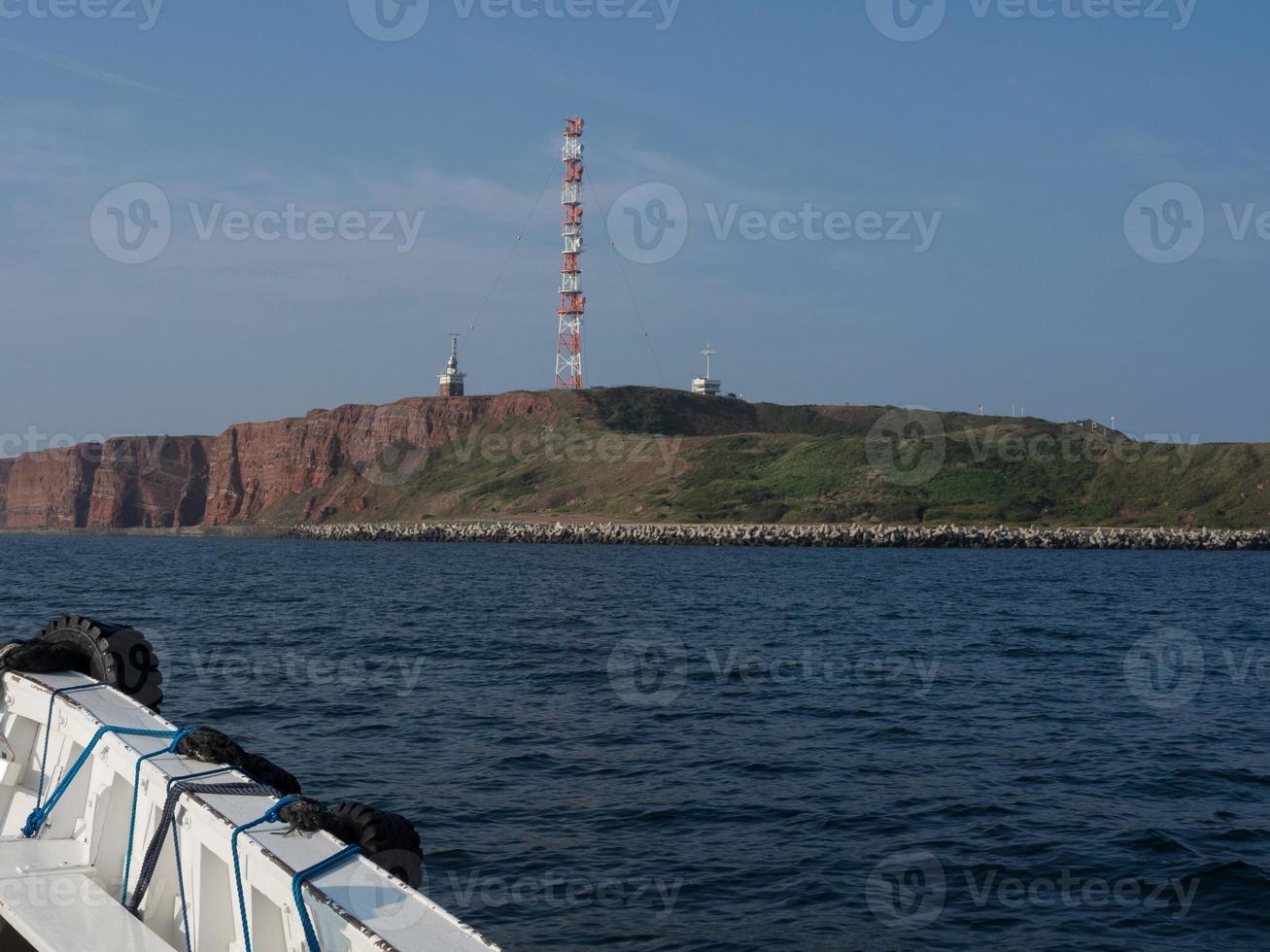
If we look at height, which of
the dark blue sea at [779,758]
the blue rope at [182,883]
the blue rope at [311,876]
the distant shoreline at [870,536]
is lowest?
the dark blue sea at [779,758]

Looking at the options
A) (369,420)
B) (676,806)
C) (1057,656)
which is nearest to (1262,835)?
(676,806)

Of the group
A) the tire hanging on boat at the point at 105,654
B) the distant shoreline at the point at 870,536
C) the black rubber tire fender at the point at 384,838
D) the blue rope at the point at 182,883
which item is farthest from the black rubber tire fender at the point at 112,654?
the distant shoreline at the point at 870,536

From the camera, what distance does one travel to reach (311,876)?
5.77 metres

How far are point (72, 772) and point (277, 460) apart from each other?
16887 centimetres

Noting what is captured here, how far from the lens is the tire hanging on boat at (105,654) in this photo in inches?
378

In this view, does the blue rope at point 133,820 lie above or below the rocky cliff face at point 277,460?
below

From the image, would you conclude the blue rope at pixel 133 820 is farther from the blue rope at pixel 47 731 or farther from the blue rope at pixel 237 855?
the blue rope at pixel 47 731

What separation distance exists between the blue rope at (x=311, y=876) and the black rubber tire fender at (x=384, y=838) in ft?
2.18

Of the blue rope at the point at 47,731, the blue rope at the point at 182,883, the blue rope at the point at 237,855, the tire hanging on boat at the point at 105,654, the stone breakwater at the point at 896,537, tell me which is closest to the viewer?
the blue rope at the point at 237,855

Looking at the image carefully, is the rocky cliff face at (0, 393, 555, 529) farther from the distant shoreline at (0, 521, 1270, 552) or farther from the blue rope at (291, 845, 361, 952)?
the blue rope at (291, 845, 361, 952)

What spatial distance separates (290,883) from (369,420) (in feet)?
544

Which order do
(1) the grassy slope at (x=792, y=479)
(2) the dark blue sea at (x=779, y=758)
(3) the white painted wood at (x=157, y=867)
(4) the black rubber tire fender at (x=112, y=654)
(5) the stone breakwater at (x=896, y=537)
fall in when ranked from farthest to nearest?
(1) the grassy slope at (x=792, y=479) < (5) the stone breakwater at (x=896, y=537) < (2) the dark blue sea at (x=779, y=758) < (4) the black rubber tire fender at (x=112, y=654) < (3) the white painted wood at (x=157, y=867)

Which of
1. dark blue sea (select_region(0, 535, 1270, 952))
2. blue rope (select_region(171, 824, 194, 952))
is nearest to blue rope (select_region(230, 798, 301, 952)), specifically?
blue rope (select_region(171, 824, 194, 952))

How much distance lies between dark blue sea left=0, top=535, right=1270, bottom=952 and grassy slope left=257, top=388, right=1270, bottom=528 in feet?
253
